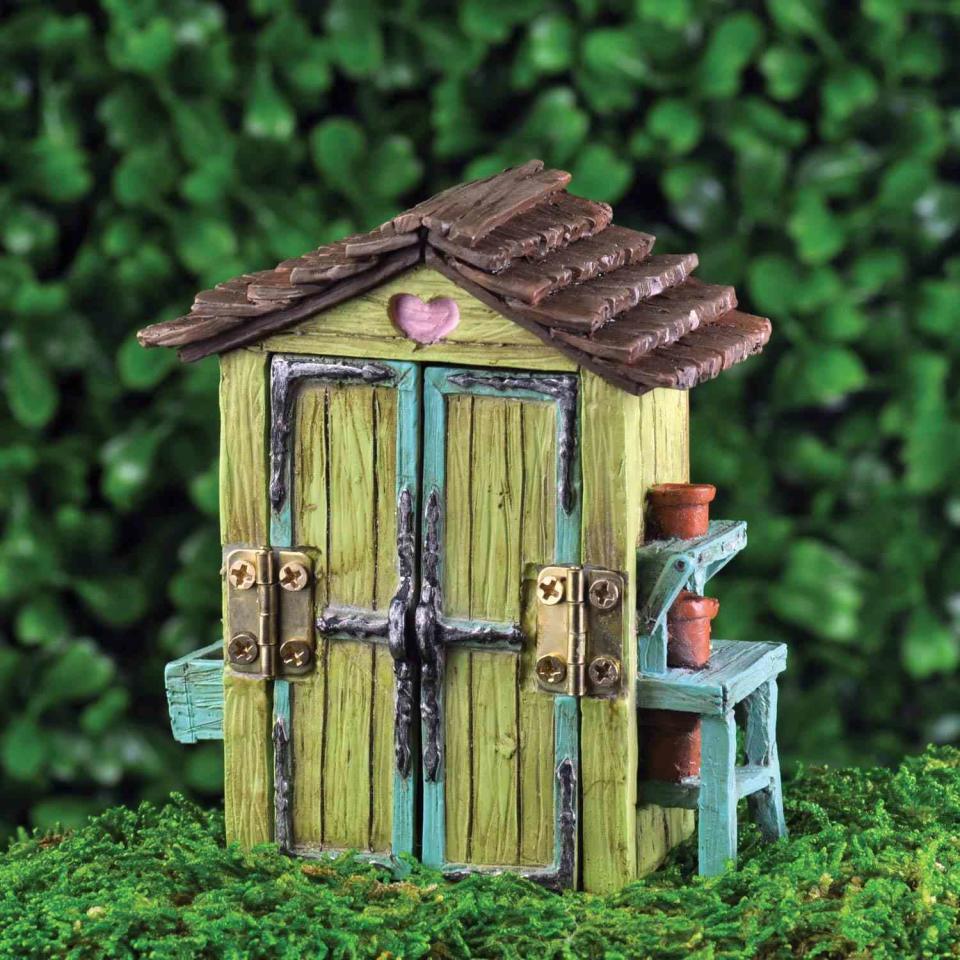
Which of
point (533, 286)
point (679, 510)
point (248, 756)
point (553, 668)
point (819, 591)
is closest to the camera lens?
point (533, 286)

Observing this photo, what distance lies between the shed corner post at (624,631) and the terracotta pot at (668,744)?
7 cm

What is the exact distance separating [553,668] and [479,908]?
0.44 m

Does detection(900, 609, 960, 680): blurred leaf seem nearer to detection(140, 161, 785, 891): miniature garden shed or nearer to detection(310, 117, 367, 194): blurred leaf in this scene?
detection(140, 161, 785, 891): miniature garden shed

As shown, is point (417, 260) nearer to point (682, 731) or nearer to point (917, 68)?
point (682, 731)

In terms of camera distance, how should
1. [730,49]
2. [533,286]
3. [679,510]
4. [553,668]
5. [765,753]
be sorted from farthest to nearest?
[730,49]
[765,753]
[679,510]
[553,668]
[533,286]

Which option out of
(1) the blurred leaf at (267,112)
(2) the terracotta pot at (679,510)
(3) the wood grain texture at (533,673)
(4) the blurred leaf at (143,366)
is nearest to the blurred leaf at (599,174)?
(1) the blurred leaf at (267,112)

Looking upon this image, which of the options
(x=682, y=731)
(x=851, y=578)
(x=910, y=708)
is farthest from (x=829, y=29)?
(x=682, y=731)

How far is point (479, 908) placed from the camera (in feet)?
12.5

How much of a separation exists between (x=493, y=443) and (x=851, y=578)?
5.32ft

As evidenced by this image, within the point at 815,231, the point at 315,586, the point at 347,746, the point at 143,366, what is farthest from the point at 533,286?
the point at 143,366

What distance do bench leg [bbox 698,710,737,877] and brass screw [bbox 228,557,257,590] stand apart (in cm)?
87

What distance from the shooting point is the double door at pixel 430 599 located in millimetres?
3861

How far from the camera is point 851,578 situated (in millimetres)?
5203

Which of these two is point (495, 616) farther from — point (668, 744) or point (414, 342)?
point (414, 342)
